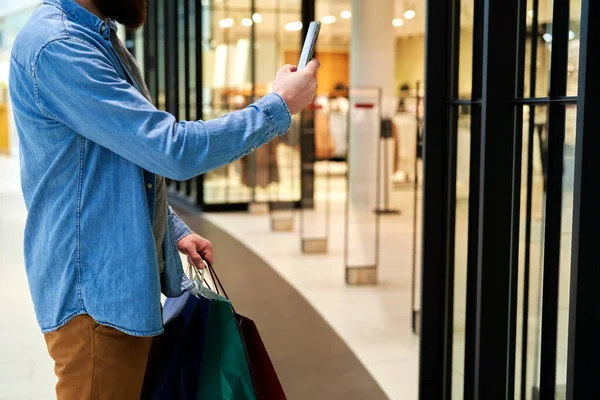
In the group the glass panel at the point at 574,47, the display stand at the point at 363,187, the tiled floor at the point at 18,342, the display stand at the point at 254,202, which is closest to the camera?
the glass panel at the point at 574,47

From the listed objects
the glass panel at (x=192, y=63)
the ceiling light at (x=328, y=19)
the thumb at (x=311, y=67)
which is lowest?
the thumb at (x=311, y=67)

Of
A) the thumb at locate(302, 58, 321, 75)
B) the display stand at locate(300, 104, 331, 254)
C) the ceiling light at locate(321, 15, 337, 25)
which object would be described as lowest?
the display stand at locate(300, 104, 331, 254)

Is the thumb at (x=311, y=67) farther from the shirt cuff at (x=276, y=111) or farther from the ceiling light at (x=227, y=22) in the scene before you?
→ the ceiling light at (x=227, y=22)

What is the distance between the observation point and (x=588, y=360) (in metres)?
1.90

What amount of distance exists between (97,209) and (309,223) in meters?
8.23

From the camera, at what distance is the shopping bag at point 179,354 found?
1.63 metres

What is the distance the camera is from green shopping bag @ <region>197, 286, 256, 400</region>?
1.62 meters

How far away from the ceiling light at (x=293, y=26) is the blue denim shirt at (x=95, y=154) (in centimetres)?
962

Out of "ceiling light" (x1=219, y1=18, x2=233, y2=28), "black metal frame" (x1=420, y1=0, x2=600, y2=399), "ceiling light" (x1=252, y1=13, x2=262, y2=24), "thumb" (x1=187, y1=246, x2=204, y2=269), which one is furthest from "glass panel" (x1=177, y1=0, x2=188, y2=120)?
"thumb" (x1=187, y1=246, x2=204, y2=269)

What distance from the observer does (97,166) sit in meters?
1.45

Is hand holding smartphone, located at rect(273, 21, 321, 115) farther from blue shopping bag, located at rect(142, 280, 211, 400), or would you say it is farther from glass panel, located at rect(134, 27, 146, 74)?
glass panel, located at rect(134, 27, 146, 74)

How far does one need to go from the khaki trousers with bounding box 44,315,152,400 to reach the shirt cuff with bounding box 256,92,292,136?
53cm

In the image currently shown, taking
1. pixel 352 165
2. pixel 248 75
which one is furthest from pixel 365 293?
pixel 248 75

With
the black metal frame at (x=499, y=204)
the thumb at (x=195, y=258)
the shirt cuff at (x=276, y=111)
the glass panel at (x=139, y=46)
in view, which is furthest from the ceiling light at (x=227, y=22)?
the shirt cuff at (x=276, y=111)
